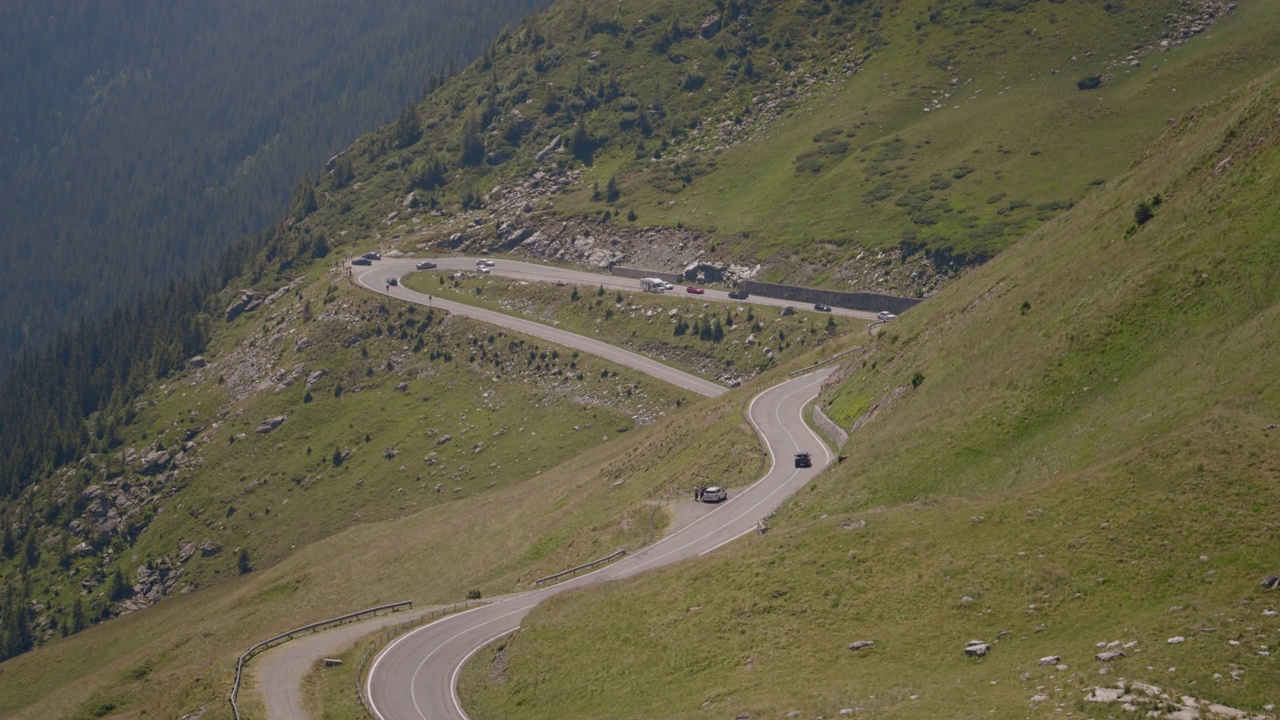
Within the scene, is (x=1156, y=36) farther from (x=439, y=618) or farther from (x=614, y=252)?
(x=439, y=618)

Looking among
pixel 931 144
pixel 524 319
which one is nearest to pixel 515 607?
pixel 524 319

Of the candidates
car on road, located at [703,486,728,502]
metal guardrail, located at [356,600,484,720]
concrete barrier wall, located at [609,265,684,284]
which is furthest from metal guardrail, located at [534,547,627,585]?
concrete barrier wall, located at [609,265,684,284]

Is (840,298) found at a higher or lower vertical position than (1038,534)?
lower

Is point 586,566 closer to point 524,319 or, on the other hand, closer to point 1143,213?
point 1143,213

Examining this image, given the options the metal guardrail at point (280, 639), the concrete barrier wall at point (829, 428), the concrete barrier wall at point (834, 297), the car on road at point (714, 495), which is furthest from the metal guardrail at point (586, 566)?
the concrete barrier wall at point (834, 297)

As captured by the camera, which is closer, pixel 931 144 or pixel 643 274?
pixel 643 274

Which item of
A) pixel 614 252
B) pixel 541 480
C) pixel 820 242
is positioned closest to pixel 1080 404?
pixel 541 480

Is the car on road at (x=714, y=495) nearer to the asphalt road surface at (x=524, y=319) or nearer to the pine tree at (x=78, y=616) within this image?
the asphalt road surface at (x=524, y=319)
